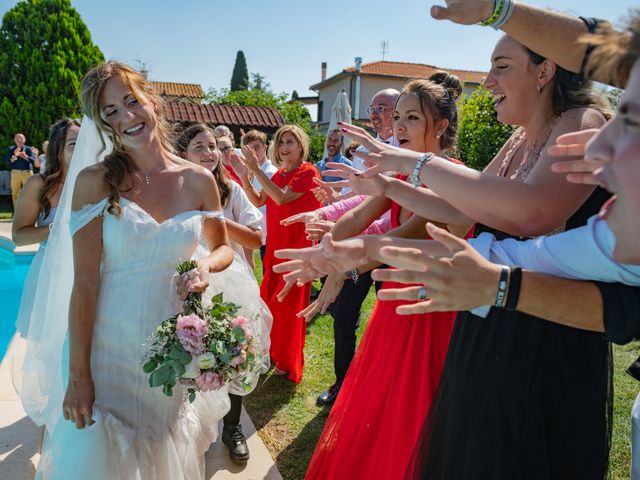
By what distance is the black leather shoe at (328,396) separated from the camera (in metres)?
4.06

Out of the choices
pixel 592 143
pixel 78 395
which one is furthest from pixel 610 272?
pixel 78 395

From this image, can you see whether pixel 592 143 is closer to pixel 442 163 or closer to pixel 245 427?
pixel 442 163

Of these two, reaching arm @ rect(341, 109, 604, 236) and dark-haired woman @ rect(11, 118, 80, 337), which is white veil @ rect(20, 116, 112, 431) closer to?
dark-haired woman @ rect(11, 118, 80, 337)

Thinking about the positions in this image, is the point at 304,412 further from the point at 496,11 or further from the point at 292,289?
the point at 496,11

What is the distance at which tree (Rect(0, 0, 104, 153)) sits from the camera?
703 inches

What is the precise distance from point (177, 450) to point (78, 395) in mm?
566

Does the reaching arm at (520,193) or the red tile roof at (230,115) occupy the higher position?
the red tile roof at (230,115)

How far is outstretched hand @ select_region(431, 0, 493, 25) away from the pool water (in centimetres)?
724

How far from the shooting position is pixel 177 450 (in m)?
2.37

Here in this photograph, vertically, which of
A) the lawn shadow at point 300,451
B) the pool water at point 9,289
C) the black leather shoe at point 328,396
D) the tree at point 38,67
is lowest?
the pool water at point 9,289

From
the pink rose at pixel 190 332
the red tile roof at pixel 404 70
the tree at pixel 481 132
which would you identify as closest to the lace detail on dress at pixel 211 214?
the pink rose at pixel 190 332

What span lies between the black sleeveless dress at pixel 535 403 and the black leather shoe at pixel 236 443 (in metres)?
1.92

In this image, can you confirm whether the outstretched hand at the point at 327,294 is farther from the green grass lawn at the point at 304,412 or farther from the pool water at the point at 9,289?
the pool water at the point at 9,289

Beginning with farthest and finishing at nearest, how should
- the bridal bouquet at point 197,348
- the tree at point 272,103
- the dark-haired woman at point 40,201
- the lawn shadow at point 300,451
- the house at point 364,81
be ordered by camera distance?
the house at point 364,81 → the tree at point 272,103 → the dark-haired woman at point 40,201 → the lawn shadow at point 300,451 → the bridal bouquet at point 197,348
